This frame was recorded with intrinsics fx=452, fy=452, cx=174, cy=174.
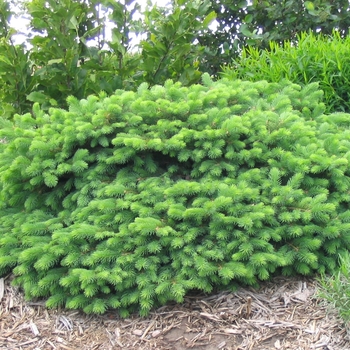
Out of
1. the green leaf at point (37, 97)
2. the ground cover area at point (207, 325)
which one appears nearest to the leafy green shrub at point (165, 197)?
the ground cover area at point (207, 325)

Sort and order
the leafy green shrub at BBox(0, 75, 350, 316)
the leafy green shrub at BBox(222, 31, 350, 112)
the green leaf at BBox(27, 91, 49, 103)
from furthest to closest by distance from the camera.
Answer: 1. the leafy green shrub at BBox(222, 31, 350, 112)
2. the green leaf at BBox(27, 91, 49, 103)
3. the leafy green shrub at BBox(0, 75, 350, 316)

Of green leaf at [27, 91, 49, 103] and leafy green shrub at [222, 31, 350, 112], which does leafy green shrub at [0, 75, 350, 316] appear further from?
leafy green shrub at [222, 31, 350, 112]

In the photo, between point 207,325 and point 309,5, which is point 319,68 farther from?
point 207,325

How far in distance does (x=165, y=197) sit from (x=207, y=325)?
0.81m

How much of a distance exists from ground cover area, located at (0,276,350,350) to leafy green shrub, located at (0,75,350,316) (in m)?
0.11

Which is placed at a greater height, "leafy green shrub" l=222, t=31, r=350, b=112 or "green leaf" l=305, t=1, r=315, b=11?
"green leaf" l=305, t=1, r=315, b=11

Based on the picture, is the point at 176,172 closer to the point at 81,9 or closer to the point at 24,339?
the point at 24,339

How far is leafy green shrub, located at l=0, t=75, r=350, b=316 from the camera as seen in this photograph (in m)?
2.70

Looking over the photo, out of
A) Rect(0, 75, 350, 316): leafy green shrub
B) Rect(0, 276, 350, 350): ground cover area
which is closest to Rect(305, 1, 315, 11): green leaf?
Rect(0, 75, 350, 316): leafy green shrub

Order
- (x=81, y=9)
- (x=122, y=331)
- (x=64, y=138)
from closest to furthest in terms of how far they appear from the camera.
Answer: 1. (x=122, y=331)
2. (x=64, y=138)
3. (x=81, y=9)

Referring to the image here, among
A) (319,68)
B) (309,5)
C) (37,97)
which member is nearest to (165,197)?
(37,97)

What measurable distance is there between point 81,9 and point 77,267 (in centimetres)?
252

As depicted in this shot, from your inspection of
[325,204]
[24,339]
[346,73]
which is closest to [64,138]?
[24,339]

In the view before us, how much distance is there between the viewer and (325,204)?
8.96 ft
